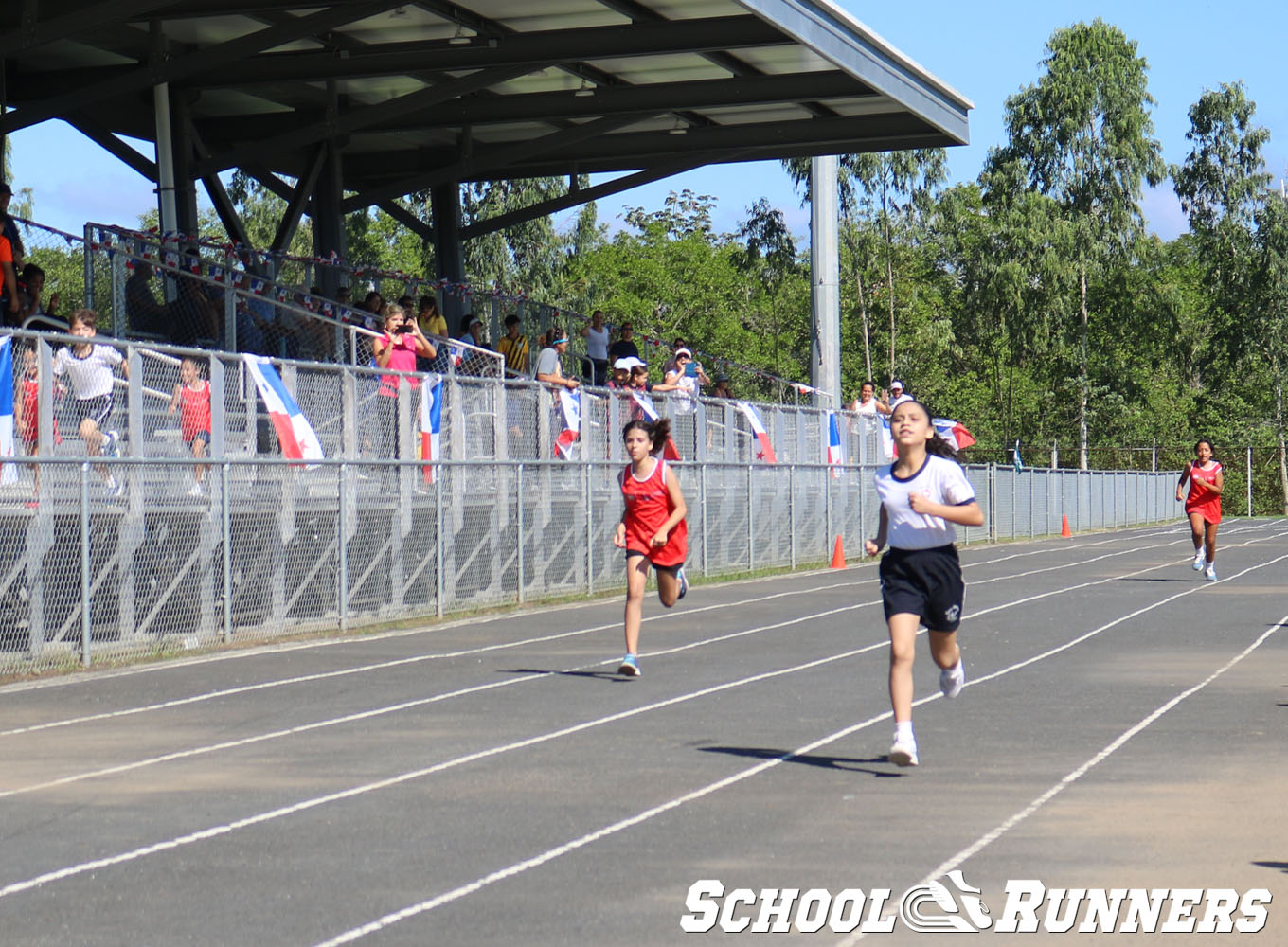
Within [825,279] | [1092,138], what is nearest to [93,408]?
[825,279]

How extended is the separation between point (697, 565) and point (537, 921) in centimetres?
1996

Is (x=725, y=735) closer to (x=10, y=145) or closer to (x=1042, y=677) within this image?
(x=1042, y=677)

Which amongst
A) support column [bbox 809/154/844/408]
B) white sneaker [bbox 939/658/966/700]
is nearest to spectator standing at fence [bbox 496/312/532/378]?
support column [bbox 809/154/844/408]

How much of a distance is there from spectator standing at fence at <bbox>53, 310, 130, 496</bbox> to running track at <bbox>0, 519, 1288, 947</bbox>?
188cm

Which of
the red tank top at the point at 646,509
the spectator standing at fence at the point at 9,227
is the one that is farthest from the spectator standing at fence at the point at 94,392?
the red tank top at the point at 646,509

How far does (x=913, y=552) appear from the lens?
937 cm

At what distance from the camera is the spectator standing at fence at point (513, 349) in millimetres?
27156

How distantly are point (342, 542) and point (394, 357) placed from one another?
350cm

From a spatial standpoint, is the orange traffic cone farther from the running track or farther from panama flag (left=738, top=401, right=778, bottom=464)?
the running track

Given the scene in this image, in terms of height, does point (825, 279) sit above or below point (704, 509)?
above

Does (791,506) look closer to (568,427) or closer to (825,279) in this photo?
(825,279)

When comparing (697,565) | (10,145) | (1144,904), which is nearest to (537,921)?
(1144,904)

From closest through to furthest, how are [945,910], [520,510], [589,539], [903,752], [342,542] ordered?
[945,910] < [903,752] < [342,542] < [520,510] < [589,539]

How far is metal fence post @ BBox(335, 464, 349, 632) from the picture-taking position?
702 inches
